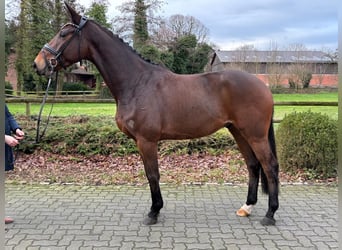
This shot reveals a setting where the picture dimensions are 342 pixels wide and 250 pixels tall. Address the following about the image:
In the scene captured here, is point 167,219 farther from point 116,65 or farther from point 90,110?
point 90,110

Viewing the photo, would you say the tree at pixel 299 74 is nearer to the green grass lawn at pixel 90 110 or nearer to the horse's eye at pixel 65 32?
the green grass lawn at pixel 90 110

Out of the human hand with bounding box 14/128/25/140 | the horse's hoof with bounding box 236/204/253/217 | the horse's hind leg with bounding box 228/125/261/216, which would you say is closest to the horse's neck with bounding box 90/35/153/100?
the human hand with bounding box 14/128/25/140

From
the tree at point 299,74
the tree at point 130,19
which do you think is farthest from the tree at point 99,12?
the tree at point 299,74

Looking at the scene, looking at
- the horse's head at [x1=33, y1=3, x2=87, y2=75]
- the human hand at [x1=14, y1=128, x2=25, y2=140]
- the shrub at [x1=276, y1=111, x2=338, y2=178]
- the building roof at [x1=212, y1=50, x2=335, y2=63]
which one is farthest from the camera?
the building roof at [x1=212, y1=50, x2=335, y2=63]

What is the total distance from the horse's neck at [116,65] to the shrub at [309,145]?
305 cm

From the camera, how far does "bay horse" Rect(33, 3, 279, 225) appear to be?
11.5 ft

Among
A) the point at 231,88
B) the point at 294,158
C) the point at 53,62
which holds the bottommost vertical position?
the point at 294,158

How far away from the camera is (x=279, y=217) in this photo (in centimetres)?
379

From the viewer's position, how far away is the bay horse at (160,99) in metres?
3.50

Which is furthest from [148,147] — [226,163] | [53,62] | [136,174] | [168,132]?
[226,163]

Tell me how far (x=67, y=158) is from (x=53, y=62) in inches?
123

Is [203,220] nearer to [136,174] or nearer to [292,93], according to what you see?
[136,174]

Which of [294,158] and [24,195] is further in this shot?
[294,158]

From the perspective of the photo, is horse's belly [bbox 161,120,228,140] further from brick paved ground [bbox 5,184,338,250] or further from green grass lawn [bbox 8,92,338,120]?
green grass lawn [bbox 8,92,338,120]
